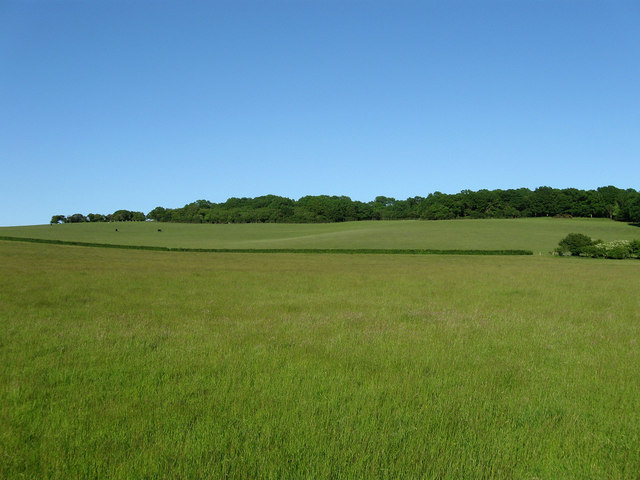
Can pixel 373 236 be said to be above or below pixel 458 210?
below

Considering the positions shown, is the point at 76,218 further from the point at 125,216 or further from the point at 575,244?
the point at 575,244

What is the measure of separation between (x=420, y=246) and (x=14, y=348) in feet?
213

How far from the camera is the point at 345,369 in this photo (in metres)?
8.70

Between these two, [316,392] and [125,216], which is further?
[125,216]

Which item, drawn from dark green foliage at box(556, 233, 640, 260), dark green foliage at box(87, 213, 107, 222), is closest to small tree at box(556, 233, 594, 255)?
dark green foliage at box(556, 233, 640, 260)

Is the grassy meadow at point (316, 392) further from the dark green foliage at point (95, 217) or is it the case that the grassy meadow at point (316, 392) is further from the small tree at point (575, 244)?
the dark green foliage at point (95, 217)

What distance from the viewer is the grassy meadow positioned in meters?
5.30

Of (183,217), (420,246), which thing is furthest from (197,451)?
(183,217)

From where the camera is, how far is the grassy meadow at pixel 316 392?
5297 mm

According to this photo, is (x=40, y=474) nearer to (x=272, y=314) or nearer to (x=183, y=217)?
(x=272, y=314)

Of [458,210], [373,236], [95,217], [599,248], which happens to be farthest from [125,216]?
[599,248]

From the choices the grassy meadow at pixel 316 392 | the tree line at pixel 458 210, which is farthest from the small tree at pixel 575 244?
the tree line at pixel 458 210

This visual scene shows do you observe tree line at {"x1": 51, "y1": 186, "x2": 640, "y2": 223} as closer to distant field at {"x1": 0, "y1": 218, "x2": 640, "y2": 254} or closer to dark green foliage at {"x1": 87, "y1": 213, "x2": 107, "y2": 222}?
dark green foliage at {"x1": 87, "y1": 213, "x2": 107, "y2": 222}

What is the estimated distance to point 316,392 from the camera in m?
7.39
